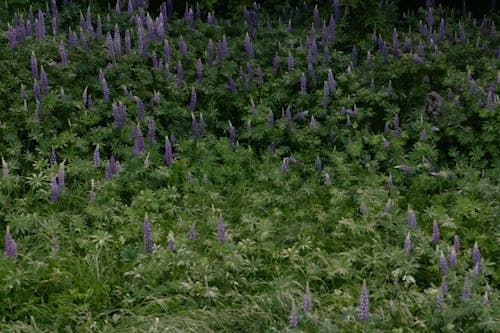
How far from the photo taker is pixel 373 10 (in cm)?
749

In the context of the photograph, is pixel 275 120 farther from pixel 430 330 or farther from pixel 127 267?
pixel 430 330

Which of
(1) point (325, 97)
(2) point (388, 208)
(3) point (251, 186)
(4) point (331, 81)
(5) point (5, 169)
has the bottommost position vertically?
(3) point (251, 186)

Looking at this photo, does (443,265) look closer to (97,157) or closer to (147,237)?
(147,237)

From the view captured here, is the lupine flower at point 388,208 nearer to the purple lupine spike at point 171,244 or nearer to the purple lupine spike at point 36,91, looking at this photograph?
the purple lupine spike at point 171,244

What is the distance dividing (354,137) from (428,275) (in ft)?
5.84

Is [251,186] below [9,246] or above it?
below

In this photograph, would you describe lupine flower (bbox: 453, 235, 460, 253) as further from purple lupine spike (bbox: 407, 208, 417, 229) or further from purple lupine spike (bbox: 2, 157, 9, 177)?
purple lupine spike (bbox: 2, 157, 9, 177)

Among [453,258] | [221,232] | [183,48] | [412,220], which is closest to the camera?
[453,258]

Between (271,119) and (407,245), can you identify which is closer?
(407,245)

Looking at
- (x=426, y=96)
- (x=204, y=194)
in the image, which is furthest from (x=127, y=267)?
(x=426, y=96)

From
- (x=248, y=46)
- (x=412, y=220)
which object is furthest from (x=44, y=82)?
(x=412, y=220)

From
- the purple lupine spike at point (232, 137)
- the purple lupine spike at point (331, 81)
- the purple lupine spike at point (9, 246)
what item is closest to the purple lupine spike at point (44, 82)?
the purple lupine spike at point (232, 137)

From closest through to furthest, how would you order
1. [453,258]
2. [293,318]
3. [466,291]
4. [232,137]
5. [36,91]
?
[293,318]
[466,291]
[453,258]
[36,91]
[232,137]

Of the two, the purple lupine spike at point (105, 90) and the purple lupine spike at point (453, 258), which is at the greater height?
the purple lupine spike at point (105, 90)
